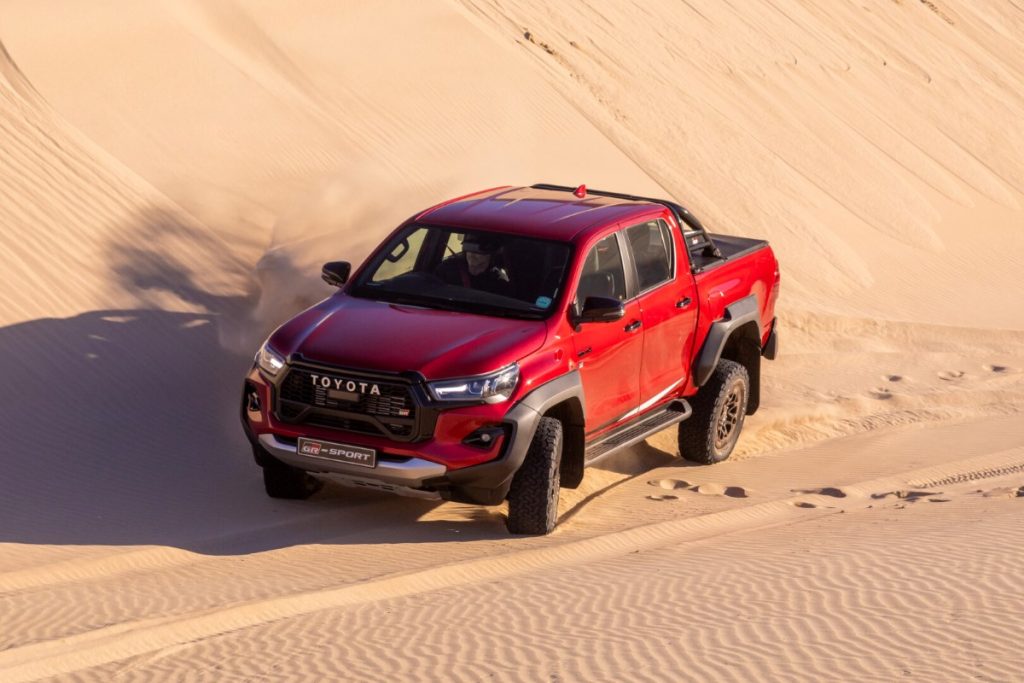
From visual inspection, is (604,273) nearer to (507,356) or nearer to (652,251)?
(652,251)

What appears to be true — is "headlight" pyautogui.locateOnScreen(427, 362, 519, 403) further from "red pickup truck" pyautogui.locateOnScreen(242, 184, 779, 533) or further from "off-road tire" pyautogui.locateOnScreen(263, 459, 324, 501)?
"off-road tire" pyautogui.locateOnScreen(263, 459, 324, 501)

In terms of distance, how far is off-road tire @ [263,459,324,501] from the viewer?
8289mm

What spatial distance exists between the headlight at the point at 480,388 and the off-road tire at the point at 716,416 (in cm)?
245

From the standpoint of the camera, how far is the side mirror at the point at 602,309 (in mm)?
8062

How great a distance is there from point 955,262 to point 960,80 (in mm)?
8225

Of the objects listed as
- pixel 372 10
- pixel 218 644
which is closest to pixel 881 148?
pixel 372 10

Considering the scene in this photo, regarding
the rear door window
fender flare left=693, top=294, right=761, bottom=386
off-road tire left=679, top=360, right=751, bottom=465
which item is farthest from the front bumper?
off-road tire left=679, top=360, right=751, bottom=465

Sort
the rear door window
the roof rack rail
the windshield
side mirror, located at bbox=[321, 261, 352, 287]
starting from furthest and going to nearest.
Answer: the roof rack rail, the rear door window, side mirror, located at bbox=[321, 261, 352, 287], the windshield

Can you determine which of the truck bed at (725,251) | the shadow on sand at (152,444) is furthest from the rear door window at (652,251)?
the shadow on sand at (152,444)

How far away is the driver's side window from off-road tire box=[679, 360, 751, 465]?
4.42 feet

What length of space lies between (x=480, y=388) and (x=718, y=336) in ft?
8.53

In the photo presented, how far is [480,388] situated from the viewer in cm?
754

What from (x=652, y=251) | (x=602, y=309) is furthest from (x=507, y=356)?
(x=652, y=251)

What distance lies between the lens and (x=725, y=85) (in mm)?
21328
